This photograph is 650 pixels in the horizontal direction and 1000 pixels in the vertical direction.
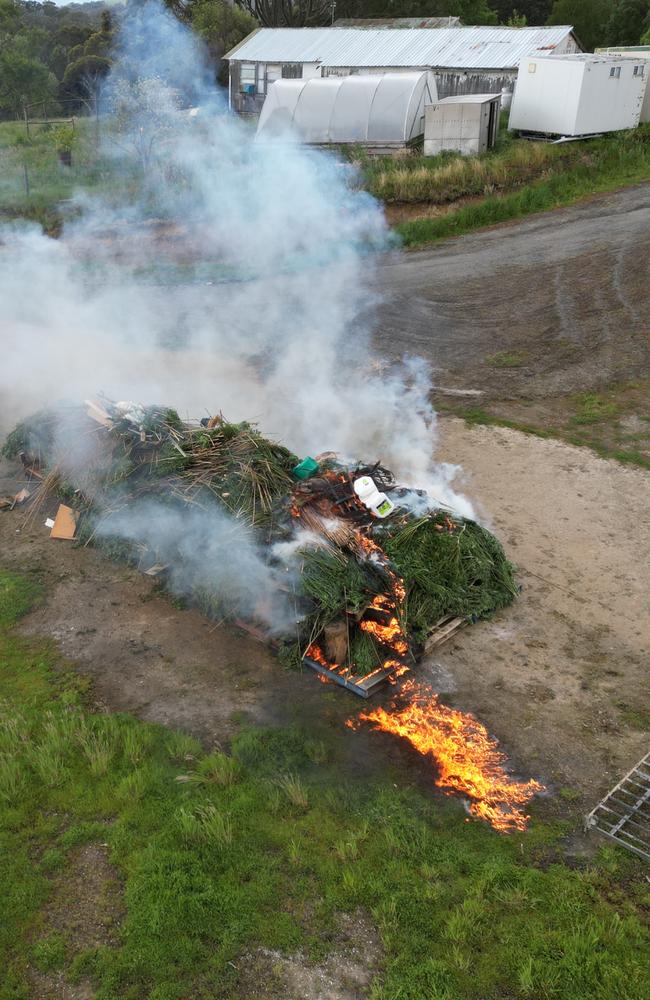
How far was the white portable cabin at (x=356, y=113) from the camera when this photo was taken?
A: 2256cm

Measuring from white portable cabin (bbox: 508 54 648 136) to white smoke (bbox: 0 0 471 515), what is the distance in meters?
5.91

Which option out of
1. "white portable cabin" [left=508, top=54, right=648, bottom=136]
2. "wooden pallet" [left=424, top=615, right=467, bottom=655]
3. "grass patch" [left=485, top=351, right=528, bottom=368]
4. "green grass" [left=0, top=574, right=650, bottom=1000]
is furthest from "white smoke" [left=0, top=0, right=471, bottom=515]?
"white portable cabin" [left=508, top=54, right=648, bottom=136]

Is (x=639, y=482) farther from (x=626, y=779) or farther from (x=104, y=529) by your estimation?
(x=104, y=529)

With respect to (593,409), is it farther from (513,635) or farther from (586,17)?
(586,17)

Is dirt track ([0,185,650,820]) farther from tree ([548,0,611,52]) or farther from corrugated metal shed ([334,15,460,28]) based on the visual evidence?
tree ([548,0,611,52])

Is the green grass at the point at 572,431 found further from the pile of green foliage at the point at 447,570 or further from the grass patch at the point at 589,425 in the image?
the pile of green foliage at the point at 447,570

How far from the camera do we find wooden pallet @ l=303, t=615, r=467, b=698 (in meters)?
6.71

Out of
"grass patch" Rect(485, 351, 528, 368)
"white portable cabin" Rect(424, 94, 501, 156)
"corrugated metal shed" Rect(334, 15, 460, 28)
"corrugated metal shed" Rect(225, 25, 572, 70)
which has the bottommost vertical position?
"grass patch" Rect(485, 351, 528, 368)

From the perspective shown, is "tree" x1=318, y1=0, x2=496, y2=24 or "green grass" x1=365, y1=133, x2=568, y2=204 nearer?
"green grass" x1=365, y1=133, x2=568, y2=204

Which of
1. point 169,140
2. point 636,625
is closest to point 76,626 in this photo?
point 636,625

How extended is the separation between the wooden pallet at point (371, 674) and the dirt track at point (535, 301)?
670 cm

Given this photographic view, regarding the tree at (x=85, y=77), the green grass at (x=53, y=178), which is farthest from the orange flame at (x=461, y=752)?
the tree at (x=85, y=77)

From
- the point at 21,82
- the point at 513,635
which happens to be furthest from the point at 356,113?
the point at 513,635

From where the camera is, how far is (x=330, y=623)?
23.1 ft
